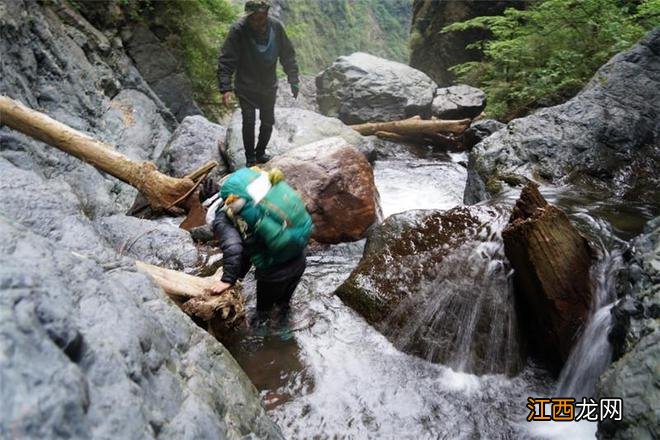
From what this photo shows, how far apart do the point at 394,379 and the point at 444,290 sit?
3.26ft

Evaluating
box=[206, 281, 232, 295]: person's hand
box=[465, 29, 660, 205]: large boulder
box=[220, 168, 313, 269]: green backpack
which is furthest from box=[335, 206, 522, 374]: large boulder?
box=[465, 29, 660, 205]: large boulder

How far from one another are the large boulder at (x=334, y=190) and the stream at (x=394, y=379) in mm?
1515

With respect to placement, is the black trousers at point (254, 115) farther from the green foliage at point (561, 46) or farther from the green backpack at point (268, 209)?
the green foliage at point (561, 46)

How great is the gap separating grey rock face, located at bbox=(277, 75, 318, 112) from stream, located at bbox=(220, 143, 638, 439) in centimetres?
1191

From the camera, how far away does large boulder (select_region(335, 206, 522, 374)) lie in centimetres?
390

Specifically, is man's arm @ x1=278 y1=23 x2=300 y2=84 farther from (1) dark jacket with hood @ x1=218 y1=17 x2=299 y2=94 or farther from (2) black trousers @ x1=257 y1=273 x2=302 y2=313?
(2) black trousers @ x1=257 y1=273 x2=302 y2=313

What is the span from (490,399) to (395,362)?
0.81 m

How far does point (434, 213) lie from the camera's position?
4.89 m

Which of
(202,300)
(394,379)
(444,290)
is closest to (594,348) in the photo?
(444,290)

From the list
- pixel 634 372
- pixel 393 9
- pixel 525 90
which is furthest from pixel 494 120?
pixel 393 9

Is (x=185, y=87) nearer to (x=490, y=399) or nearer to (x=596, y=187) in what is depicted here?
(x=596, y=187)

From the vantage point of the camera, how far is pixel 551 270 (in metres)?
3.60

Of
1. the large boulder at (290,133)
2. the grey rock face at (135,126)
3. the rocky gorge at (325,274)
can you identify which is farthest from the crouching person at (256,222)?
the grey rock face at (135,126)

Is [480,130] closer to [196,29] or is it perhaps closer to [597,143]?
[597,143]
